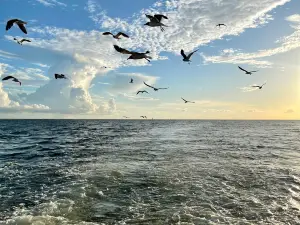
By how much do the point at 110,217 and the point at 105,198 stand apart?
2570 mm

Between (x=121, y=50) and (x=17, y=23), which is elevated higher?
(x=17, y=23)

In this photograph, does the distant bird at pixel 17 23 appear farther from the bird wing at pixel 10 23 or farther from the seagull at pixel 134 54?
the seagull at pixel 134 54

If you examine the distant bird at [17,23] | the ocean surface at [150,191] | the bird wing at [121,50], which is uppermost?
the distant bird at [17,23]

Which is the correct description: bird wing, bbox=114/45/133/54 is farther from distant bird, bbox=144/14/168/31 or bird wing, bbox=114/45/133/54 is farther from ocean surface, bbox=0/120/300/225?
ocean surface, bbox=0/120/300/225

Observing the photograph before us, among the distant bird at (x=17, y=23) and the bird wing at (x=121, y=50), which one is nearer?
the bird wing at (x=121, y=50)

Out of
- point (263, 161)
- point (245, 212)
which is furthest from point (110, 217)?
point (263, 161)

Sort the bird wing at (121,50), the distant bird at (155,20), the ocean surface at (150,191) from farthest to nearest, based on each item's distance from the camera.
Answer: the ocean surface at (150,191)
the distant bird at (155,20)
the bird wing at (121,50)

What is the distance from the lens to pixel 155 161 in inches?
931

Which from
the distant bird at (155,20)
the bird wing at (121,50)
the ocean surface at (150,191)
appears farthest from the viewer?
the ocean surface at (150,191)

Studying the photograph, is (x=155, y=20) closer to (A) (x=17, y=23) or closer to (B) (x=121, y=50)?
(B) (x=121, y=50)

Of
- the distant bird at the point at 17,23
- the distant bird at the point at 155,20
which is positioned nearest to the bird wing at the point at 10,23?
the distant bird at the point at 17,23

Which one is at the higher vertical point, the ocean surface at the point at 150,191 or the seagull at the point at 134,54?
the seagull at the point at 134,54

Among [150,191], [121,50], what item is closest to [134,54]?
[121,50]

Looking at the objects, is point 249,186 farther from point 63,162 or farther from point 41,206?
point 63,162
